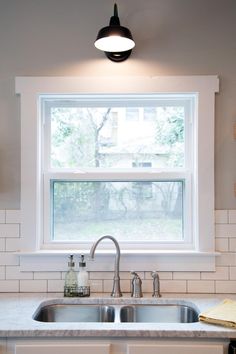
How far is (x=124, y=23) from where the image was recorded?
219 cm

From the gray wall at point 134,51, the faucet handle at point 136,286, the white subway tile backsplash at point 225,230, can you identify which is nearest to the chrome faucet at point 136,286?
the faucet handle at point 136,286

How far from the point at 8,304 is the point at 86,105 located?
123 cm

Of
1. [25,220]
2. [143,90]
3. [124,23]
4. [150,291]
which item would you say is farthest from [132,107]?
[150,291]

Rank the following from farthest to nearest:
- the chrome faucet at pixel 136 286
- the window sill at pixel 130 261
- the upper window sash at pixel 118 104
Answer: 1. the upper window sash at pixel 118 104
2. the window sill at pixel 130 261
3. the chrome faucet at pixel 136 286

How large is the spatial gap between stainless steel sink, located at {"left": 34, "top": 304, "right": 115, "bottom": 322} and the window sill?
0.23 metres

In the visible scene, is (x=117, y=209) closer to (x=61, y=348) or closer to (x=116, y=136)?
(x=116, y=136)

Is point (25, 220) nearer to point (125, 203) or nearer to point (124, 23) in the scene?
point (125, 203)

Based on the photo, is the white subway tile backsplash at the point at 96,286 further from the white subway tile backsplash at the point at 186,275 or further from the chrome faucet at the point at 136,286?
the white subway tile backsplash at the point at 186,275

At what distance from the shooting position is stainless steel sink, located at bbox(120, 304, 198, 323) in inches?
78.2

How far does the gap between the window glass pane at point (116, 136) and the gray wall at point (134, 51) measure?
227 mm

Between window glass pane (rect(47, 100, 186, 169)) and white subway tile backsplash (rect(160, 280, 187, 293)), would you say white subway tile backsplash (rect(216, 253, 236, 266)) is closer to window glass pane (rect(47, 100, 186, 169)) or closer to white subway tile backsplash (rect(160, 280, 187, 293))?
white subway tile backsplash (rect(160, 280, 187, 293))

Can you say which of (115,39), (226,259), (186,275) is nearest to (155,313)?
(186,275)

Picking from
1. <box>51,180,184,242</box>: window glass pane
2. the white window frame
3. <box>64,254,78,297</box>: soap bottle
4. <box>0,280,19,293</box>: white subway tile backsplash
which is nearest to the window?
<box>51,180,184,242</box>: window glass pane

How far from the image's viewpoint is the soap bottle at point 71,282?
2072 millimetres
